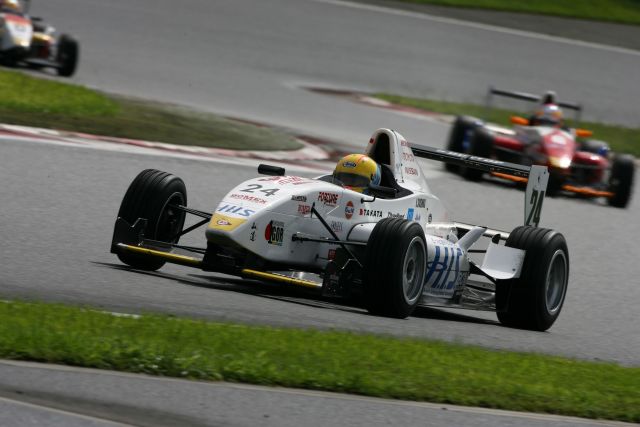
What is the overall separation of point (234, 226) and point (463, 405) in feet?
9.11

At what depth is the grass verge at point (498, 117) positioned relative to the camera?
2452 cm

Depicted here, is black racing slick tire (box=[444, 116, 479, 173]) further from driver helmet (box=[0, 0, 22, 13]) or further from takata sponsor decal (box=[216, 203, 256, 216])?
takata sponsor decal (box=[216, 203, 256, 216])

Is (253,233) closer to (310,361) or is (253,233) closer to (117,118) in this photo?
(310,361)

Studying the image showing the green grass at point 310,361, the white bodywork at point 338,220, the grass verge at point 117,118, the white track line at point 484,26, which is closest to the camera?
the green grass at point 310,361

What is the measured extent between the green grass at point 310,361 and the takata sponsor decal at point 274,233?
159 centimetres

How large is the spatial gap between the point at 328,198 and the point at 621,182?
9297 mm

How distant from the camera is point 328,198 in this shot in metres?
9.38

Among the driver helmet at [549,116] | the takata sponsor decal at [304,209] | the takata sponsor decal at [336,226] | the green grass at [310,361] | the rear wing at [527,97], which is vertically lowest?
the green grass at [310,361]

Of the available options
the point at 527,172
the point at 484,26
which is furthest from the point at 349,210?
the point at 484,26

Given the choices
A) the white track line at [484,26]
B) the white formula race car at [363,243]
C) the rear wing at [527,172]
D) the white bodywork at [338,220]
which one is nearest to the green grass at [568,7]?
the white track line at [484,26]

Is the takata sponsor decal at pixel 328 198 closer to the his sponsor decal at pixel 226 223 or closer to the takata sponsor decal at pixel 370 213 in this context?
the takata sponsor decal at pixel 370 213

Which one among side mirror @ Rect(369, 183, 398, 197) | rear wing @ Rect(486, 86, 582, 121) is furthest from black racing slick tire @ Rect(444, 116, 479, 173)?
side mirror @ Rect(369, 183, 398, 197)

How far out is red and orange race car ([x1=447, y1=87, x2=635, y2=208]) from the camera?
58.9 feet

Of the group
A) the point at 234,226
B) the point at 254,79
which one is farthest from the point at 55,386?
the point at 254,79
